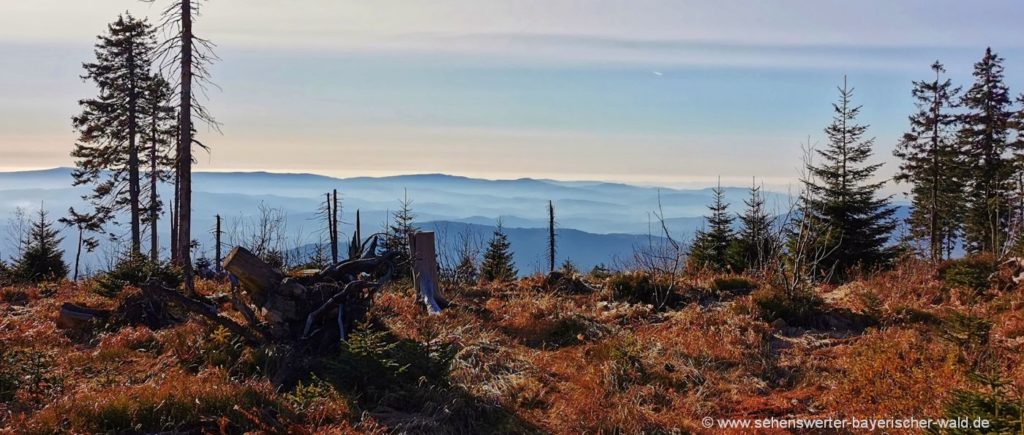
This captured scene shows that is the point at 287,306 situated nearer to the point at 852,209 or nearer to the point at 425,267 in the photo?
the point at 425,267

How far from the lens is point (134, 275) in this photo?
11867 mm

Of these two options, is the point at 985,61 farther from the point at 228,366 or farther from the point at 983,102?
the point at 228,366

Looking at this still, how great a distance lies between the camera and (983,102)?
3119 centimetres

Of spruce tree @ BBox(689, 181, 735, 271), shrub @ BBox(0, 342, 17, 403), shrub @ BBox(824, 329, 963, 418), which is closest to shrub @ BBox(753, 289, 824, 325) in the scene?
shrub @ BBox(824, 329, 963, 418)

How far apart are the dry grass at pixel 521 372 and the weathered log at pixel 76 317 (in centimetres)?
31

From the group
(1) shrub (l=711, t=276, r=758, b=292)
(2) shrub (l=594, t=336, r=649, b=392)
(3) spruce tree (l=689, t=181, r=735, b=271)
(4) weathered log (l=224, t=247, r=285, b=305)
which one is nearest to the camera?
(2) shrub (l=594, t=336, r=649, b=392)

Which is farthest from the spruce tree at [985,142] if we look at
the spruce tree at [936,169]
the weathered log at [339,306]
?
the weathered log at [339,306]

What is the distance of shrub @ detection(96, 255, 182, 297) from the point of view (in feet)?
37.0

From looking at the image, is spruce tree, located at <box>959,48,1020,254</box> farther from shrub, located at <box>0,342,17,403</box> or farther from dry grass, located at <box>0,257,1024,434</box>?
shrub, located at <box>0,342,17,403</box>

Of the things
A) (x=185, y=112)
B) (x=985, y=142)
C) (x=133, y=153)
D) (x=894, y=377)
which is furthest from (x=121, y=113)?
(x=985, y=142)

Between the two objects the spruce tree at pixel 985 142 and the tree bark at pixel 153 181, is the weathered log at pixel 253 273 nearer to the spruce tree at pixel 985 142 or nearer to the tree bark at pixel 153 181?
the tree bark at pixel 153 181

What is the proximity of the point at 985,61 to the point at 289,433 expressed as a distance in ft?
124

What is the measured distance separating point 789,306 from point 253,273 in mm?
8173

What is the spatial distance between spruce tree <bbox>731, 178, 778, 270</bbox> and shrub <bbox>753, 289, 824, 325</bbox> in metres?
2.92
